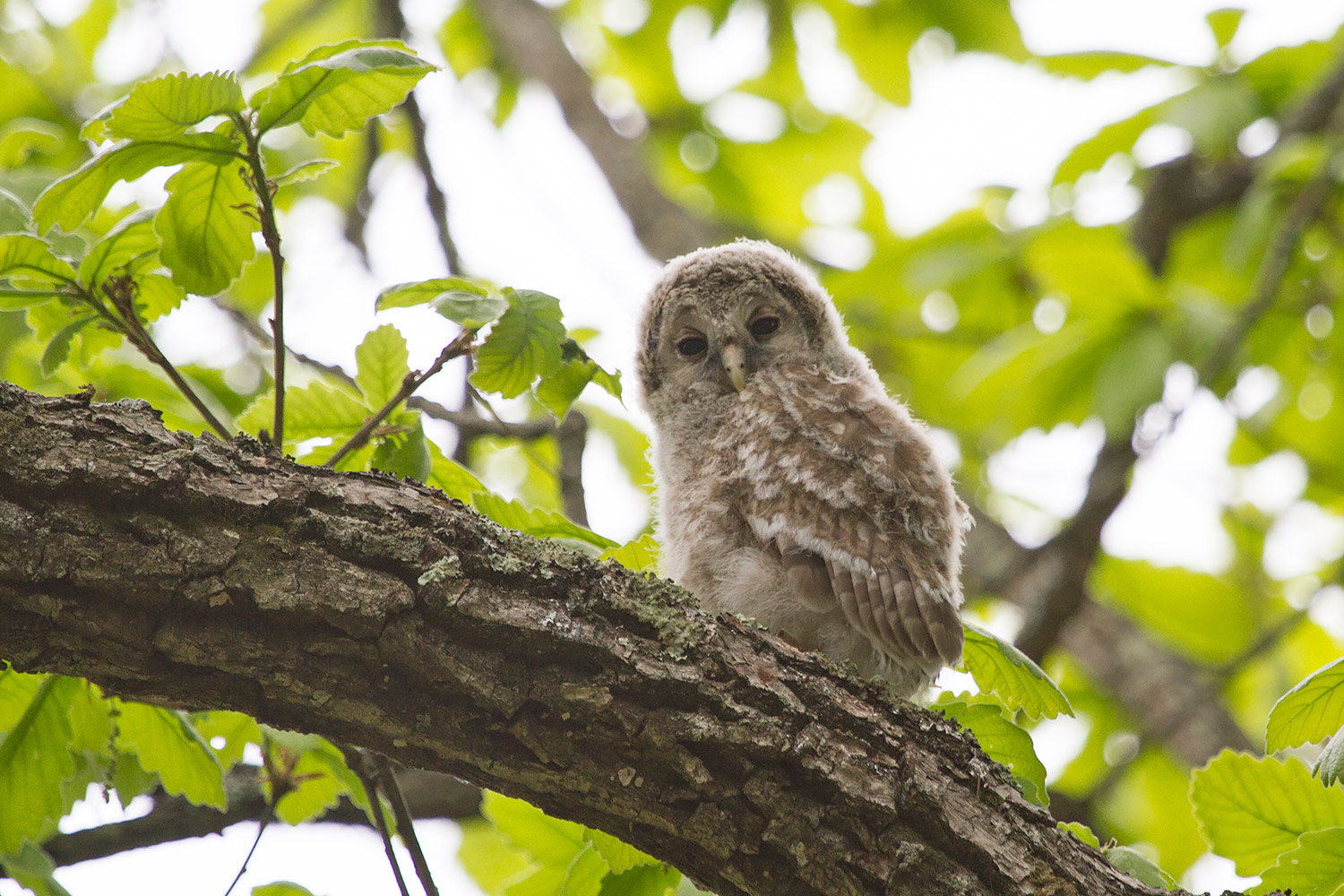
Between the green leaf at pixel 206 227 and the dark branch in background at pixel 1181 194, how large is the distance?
4393mm

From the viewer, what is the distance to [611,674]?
5.53ft

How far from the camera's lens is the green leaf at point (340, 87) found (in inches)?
65.7

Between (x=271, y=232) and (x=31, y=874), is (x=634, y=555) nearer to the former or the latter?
(x=271, y=232)

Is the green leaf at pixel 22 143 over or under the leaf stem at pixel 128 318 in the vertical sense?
over

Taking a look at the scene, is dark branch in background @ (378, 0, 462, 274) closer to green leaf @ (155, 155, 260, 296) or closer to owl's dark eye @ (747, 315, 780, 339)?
owl's dark eye @ (747, 315, 780, 339)

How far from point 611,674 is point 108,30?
4.92m

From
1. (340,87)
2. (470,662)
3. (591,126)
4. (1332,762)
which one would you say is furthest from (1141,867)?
(591,126)

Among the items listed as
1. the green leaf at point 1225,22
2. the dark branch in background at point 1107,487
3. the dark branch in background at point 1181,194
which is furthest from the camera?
the dark branch in background at point 1181,194

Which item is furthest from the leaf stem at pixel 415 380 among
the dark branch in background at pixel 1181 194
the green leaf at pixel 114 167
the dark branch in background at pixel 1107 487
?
the dark branch in background at pixel 1181 194

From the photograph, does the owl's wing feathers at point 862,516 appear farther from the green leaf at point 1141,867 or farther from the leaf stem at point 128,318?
the leaf stem at point 128,318

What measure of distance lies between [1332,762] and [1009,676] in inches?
22.3

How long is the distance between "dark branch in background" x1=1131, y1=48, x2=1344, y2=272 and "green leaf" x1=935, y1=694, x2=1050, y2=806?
3731mm

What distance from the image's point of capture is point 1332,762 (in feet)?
5.94

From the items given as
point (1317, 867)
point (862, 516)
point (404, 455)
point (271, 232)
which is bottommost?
point (1317, 867)
